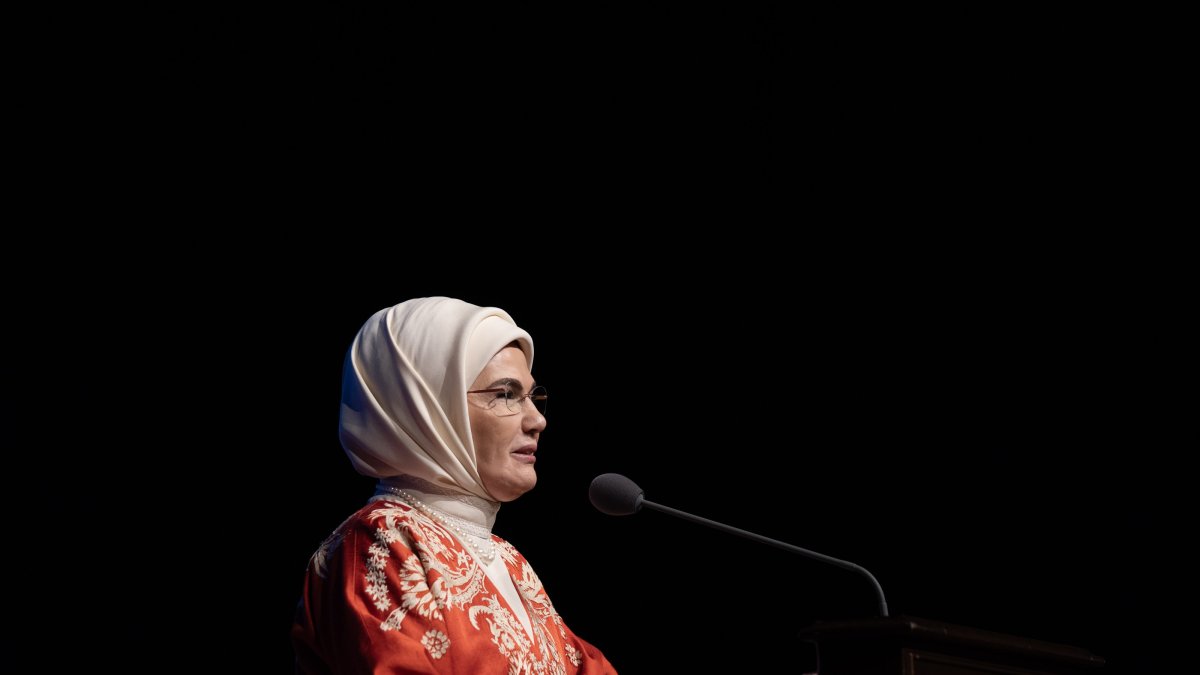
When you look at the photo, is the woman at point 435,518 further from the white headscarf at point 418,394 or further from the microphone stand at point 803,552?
the microphone stand at point 803,552

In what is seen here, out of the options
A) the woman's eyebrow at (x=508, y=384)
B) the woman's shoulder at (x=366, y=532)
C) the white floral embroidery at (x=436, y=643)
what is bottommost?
the white floral embroidery at (x=436, y=643)


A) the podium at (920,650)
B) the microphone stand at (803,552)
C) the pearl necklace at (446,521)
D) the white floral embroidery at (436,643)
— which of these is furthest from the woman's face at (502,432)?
the podium at (920,650)

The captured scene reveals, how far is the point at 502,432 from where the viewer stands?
222 centimetres

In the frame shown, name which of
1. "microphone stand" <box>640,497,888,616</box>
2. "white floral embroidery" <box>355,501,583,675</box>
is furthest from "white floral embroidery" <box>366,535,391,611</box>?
"microphone stand" <box>640,497,888,616</box>

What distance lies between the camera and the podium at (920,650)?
145 centimetres

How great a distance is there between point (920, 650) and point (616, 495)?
0.80m

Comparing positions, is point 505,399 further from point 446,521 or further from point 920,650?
point 920,650

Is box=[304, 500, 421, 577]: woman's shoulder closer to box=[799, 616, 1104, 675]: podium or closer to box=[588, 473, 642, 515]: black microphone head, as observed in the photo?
box=[588, 473, 642, 515]: black microphone head

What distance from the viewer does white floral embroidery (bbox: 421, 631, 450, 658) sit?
6.13 ft

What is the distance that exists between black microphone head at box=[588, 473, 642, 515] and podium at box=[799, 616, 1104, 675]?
23.4 inches

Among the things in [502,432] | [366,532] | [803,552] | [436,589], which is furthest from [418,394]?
[803,552]

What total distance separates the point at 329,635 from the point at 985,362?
6.55 ft

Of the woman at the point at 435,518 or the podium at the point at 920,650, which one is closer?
the podium at the point at 920,650

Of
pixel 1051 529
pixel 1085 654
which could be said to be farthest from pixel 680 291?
pixel 1085 654
